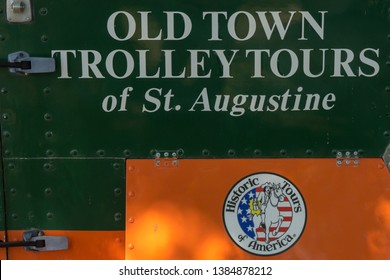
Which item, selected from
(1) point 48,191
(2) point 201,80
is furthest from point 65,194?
(2) point 201,80

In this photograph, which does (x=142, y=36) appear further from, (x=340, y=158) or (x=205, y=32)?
(x=340, y=158)

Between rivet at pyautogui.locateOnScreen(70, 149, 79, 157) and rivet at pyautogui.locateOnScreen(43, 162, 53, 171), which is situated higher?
rivet at pyautogui.locateOnScreen(70, 149, 79, 157)

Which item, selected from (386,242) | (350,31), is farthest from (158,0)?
(386,242)

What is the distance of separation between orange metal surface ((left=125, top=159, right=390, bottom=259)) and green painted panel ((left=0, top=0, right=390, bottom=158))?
0.06 meters

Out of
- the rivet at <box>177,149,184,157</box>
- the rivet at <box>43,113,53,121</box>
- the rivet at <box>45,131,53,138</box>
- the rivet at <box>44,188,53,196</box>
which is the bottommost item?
the rivet at <box>44,188,53,196</box>

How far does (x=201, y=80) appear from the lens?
1.87 metres

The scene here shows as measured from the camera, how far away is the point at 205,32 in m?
1.84

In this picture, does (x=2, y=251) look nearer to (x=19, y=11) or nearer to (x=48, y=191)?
(x=48, y=191)

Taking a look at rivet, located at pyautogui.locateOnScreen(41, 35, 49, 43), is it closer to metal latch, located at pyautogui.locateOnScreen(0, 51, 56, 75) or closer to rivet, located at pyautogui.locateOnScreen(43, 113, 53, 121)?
metal latch, located at pyautogui.locateOnScreen(0, 51, 56, 75)

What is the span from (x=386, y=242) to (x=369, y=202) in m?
0.17

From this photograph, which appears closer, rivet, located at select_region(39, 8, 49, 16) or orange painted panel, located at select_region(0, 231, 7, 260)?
rivet, located at select_region(39, 8, 49, 16)

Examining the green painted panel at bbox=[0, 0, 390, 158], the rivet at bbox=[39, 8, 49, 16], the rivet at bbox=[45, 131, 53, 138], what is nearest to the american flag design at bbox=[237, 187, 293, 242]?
the green painted panel at bbox=[0, 0, 390, 158]

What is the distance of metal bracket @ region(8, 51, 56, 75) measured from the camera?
72.5 inches

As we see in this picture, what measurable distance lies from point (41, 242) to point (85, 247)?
0.56ft
